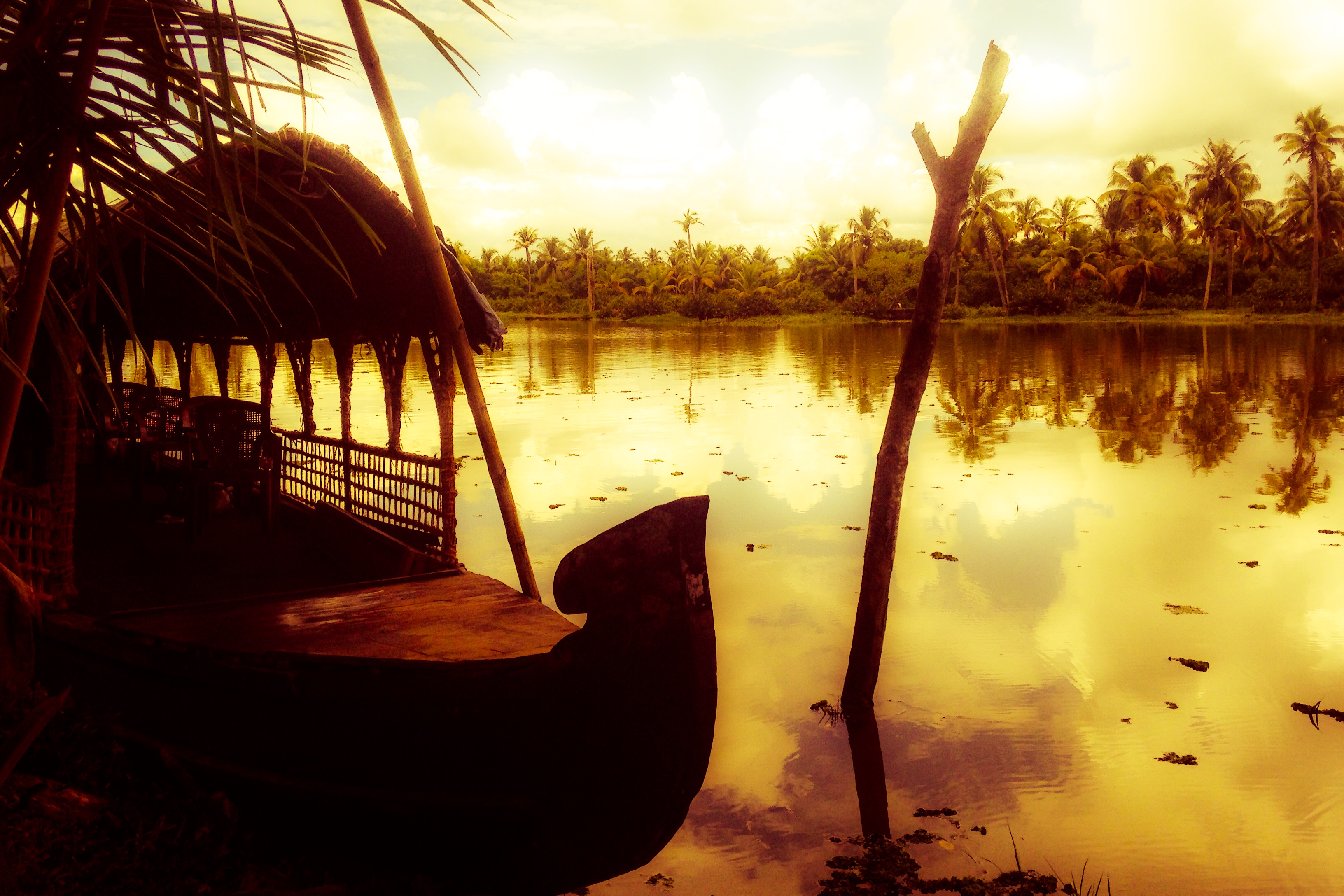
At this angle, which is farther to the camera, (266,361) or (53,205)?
(266,361)

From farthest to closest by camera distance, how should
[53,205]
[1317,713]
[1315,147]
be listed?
[1315,147] → [1317,713] → [53,205]

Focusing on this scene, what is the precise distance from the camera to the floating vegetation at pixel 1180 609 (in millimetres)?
7863

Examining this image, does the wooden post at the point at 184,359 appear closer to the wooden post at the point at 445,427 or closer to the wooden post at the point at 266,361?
the wooden post at the point at 266,361

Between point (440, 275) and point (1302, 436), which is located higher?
point (440, 275)

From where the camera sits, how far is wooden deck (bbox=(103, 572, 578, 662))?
164 inches

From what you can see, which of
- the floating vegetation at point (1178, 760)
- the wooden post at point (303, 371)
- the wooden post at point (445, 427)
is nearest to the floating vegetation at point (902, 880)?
the floating vegetation at point (1178, 760)

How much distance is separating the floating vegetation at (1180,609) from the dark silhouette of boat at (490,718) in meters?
6.20

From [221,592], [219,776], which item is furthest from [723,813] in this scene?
[221,592]

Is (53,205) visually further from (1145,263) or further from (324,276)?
(1145,263)

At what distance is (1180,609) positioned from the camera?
795 centimetres

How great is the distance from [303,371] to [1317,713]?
9.31 meters

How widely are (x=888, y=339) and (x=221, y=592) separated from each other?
140 ft

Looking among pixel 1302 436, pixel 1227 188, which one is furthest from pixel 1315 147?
pixel 1302 436

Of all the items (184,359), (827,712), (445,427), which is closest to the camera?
(827,712)
